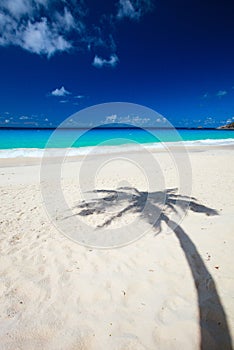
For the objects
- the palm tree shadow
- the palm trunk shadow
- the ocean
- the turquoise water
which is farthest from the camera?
the turquoise water

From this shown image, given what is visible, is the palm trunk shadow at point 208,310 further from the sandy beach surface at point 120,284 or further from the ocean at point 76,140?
the ocean at point 76,140

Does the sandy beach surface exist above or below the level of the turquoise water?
below

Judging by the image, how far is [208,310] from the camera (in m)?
2.56

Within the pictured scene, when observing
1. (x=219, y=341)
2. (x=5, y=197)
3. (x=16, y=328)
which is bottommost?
(x=219, y=341)

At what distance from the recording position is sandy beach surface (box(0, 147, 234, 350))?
7.60ft

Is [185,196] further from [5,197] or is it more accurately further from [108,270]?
[5,197]

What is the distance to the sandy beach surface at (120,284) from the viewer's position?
2316mm

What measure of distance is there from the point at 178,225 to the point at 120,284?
225 cm

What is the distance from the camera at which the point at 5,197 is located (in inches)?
266

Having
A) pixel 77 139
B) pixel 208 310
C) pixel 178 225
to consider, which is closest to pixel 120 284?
pixel 208 310

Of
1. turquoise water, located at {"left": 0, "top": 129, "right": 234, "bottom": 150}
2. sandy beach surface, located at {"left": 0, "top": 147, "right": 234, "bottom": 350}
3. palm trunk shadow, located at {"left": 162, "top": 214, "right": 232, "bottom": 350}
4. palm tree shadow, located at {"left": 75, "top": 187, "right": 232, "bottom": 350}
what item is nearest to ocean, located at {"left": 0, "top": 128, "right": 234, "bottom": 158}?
turquoise water, located at {"left": 0, "top": 129, "right": 234, "bottom": 150}

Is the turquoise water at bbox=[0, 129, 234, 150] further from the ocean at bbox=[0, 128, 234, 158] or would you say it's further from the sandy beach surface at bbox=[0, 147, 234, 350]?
the sandy beach surface at bbox=[0, 147, 234, 350]

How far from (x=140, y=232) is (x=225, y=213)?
2.51 metres

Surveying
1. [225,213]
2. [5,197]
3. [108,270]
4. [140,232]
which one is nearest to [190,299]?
[108,270]
